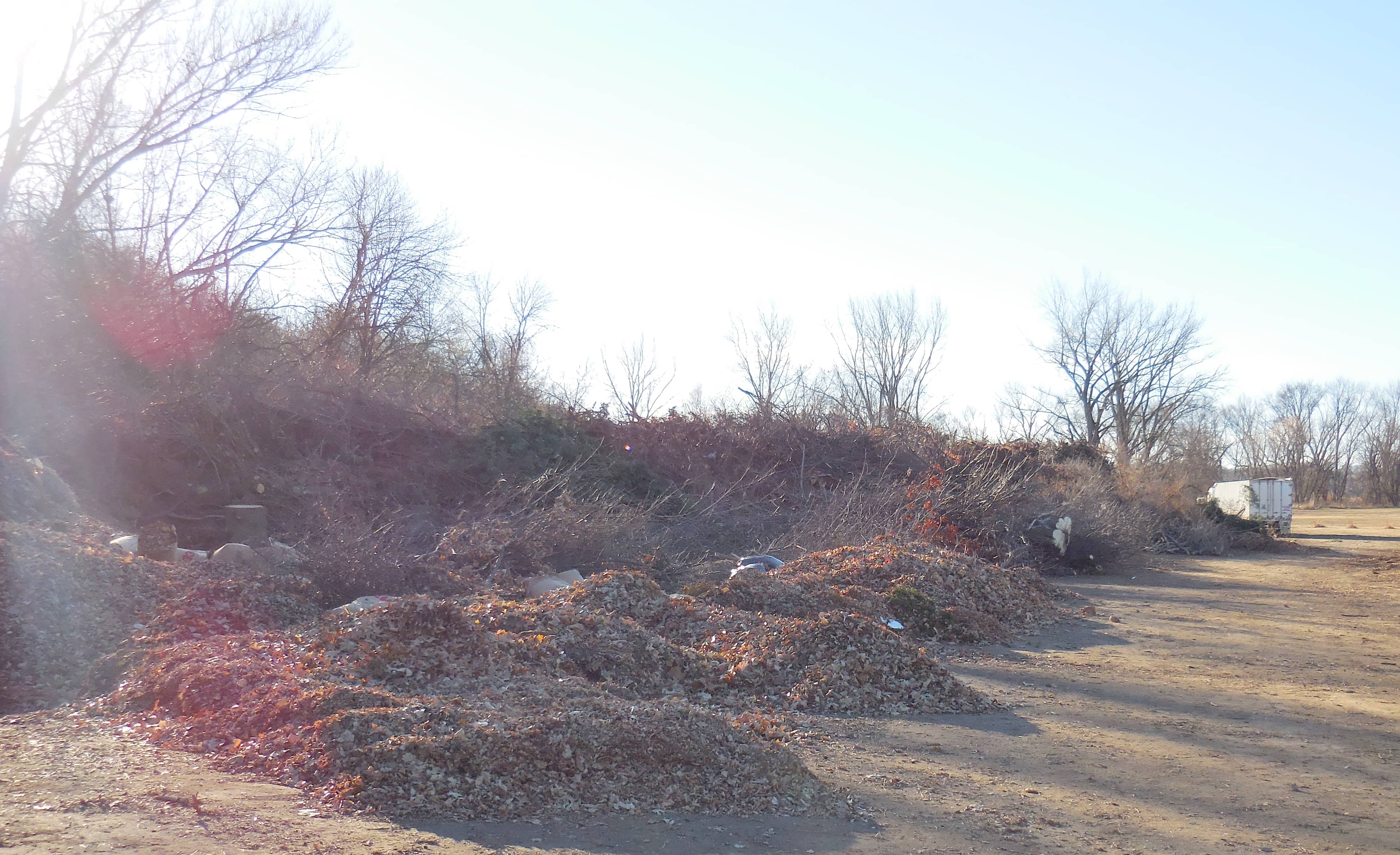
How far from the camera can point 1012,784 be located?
4715 millimetres

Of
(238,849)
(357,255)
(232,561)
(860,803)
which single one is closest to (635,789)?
(860,803)

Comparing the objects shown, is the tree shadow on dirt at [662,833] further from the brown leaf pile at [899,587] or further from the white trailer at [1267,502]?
the white trailer at [1267,502]

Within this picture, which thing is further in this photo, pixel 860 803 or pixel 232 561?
pixel 232 561

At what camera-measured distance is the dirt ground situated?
11.6ft

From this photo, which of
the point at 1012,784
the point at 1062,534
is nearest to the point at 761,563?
the point at 1062,534

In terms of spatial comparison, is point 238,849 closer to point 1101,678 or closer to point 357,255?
point 1101,678

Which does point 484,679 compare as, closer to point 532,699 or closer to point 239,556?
point 532,699

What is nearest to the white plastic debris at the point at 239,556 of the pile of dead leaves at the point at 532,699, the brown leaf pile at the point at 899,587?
the pile of dead leaves at the point at 532,699

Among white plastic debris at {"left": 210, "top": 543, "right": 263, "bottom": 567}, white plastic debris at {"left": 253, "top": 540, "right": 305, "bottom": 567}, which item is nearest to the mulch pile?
white plastic debris at {"left": 210, "top": 543, "right": 263, "bottom": 567}

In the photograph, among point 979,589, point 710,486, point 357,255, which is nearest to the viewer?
point 979,589

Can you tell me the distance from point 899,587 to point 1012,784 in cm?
497

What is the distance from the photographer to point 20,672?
19.1 ft

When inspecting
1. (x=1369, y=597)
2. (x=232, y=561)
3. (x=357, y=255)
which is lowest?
(x=1369, y=597)

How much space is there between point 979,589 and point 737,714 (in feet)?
18.5
